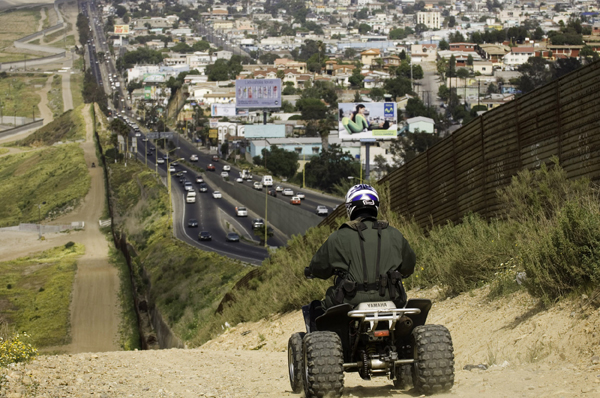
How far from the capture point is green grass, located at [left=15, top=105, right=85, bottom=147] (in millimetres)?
158750

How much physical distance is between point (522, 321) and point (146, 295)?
1331 inches

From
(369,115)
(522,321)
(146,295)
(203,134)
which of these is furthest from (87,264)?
(203,134)

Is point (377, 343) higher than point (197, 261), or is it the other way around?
point (377, 343)

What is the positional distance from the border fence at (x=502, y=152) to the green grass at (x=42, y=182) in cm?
7982

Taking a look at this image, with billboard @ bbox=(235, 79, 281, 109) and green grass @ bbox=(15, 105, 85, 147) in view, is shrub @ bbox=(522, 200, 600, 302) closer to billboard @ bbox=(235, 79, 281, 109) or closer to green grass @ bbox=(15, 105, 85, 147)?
billboard @ bbox=(235, 79, 281, 109)

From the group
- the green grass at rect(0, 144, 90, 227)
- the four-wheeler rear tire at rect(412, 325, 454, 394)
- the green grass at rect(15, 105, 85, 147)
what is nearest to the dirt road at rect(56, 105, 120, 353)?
the green grass at rect(0, 144, 90, 227)

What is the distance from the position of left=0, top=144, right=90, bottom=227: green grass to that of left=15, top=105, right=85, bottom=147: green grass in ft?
68.2

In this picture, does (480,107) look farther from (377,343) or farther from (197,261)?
(377,343)

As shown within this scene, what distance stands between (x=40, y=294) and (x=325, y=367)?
42.4 meters

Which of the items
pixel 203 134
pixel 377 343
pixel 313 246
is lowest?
pixel 203 134

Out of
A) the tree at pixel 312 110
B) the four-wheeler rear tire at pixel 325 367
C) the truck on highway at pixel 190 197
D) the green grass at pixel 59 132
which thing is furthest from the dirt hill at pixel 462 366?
the green grass at pixel 59 132

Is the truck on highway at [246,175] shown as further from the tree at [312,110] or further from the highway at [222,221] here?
the tree at [312,110]

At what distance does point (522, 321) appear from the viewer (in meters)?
9.27

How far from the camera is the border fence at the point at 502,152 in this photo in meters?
12.8
